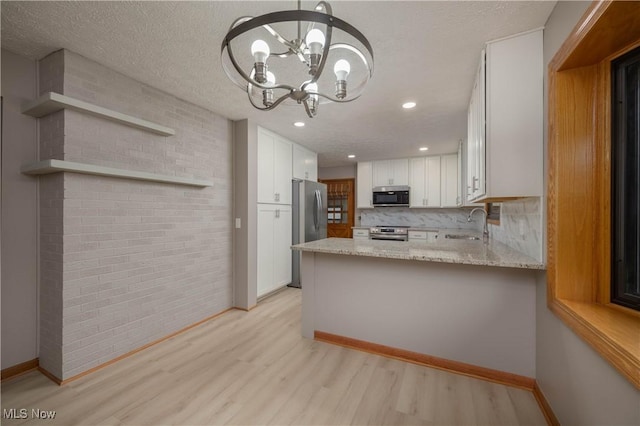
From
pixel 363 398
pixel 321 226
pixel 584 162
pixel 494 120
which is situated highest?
pixel 494 120

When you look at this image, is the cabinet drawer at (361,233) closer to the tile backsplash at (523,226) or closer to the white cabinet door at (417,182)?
the white cabinet door at (417,182)

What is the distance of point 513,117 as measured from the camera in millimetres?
1680

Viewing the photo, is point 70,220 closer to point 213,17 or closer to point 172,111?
point 172,111

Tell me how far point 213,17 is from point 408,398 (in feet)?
8.68

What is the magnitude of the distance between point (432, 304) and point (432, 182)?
3533 mm

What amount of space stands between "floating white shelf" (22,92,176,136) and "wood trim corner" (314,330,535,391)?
8.03 feet

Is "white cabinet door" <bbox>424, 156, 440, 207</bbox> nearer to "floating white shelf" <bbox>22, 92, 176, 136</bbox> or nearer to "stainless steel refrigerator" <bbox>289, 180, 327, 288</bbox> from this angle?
"stainless steel refrigerator" <bbox>289, 180, 327, 288</bbox>

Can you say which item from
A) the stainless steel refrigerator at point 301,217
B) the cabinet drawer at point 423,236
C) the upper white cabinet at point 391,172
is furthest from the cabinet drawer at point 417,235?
the stainless steel refrigerator at point 301,217

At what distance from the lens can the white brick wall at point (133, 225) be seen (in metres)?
1.96

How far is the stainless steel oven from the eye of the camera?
518cm

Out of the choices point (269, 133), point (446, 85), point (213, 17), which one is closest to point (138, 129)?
point (213, 17)

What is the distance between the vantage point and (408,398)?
1.75 metres

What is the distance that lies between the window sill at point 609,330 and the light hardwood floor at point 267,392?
80 centimetres

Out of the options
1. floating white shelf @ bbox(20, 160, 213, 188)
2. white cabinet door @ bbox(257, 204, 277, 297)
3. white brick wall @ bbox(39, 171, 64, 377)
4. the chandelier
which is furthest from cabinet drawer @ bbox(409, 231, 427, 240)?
white brick wall @ bbox(39, 171, 64, 377)
